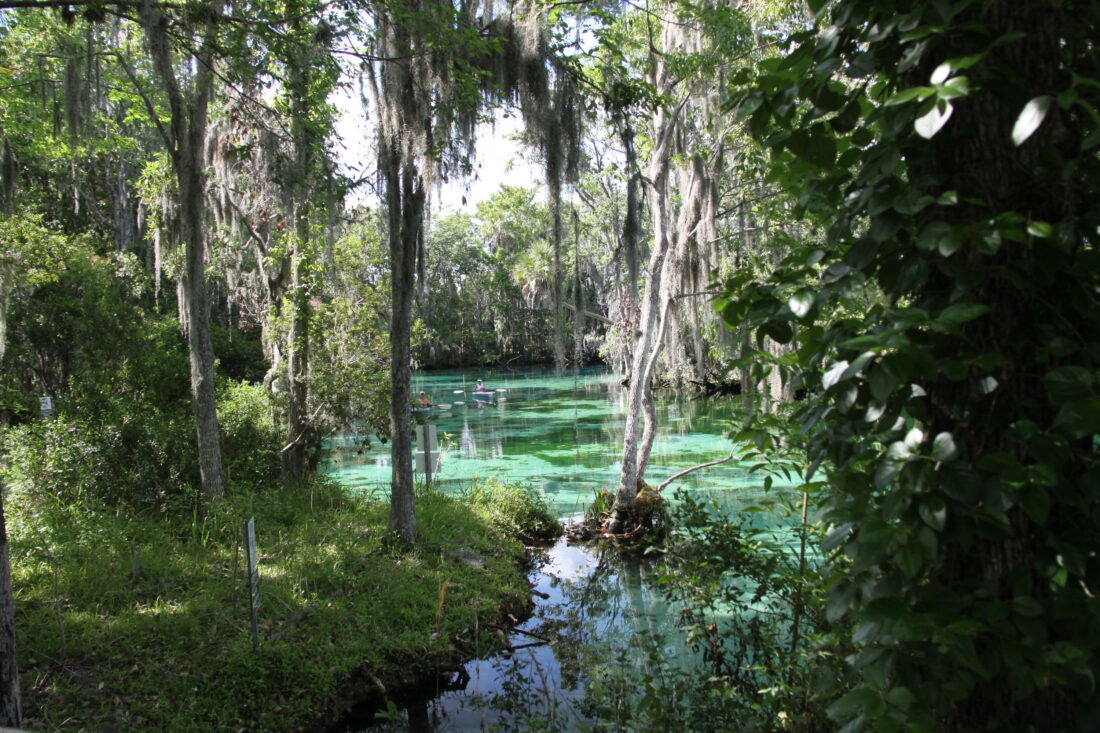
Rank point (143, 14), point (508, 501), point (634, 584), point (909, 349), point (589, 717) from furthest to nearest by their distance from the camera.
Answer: point (508, 501)
point (634, 584)
point (143, 14)
point (589, 717)
point (909, 349)

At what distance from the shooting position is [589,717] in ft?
15.2

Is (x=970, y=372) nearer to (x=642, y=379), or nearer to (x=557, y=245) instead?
(x=557, y=245)

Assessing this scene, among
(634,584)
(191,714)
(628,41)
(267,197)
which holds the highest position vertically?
(628,41)

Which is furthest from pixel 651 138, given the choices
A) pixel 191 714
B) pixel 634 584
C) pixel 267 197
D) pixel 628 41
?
pixel 191 714

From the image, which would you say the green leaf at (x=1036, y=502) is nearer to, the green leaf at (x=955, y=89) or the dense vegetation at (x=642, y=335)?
the dense vegetation at (x=642, y=335)

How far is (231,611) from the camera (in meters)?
5.52

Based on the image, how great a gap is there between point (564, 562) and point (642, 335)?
140 inches

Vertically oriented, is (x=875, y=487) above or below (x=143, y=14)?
below

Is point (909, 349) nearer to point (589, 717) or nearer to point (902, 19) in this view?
point (902, 19)

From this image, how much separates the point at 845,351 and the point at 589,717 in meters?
4.29

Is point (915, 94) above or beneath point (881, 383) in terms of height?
above

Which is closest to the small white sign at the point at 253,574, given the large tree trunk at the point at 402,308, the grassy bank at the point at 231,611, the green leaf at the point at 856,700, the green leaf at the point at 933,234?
the grassy bank at the point at 231,611

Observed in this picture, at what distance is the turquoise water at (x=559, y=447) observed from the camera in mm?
12766

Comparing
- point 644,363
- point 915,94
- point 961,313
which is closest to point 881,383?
point 961,313
